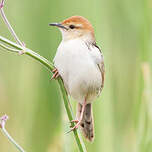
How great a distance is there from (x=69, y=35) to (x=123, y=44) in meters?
0.62

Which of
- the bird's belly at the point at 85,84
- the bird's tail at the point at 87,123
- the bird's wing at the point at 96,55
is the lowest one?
the bird's tail at the point at 87,123

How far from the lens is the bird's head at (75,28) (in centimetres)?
169

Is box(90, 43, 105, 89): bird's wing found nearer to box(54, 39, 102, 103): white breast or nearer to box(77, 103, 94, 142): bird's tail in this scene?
box(54, 39, 102, 103): white breast

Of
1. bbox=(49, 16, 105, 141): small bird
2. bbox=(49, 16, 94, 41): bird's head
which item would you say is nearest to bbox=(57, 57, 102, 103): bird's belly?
bbox=(49, 16, 105, 141): small bird

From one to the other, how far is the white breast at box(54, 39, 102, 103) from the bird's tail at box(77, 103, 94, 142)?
125mm

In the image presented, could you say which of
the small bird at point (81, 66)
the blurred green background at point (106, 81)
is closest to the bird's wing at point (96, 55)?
the small bird at point (81, 66)

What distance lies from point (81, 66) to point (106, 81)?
1.01 ft

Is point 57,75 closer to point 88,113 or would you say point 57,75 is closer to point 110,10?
point 88,113

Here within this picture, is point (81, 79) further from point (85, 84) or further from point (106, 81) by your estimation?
point (106, 81)

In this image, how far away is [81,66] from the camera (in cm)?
159

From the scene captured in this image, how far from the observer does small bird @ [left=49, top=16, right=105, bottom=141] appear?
1.58 metres

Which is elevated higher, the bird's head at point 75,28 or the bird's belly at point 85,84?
the bird's head at point 75,28

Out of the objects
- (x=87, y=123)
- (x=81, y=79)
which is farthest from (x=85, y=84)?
(x=87, y=123)

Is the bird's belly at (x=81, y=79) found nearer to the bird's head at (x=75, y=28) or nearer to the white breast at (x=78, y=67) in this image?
the white breast at (x=78, y=67)
